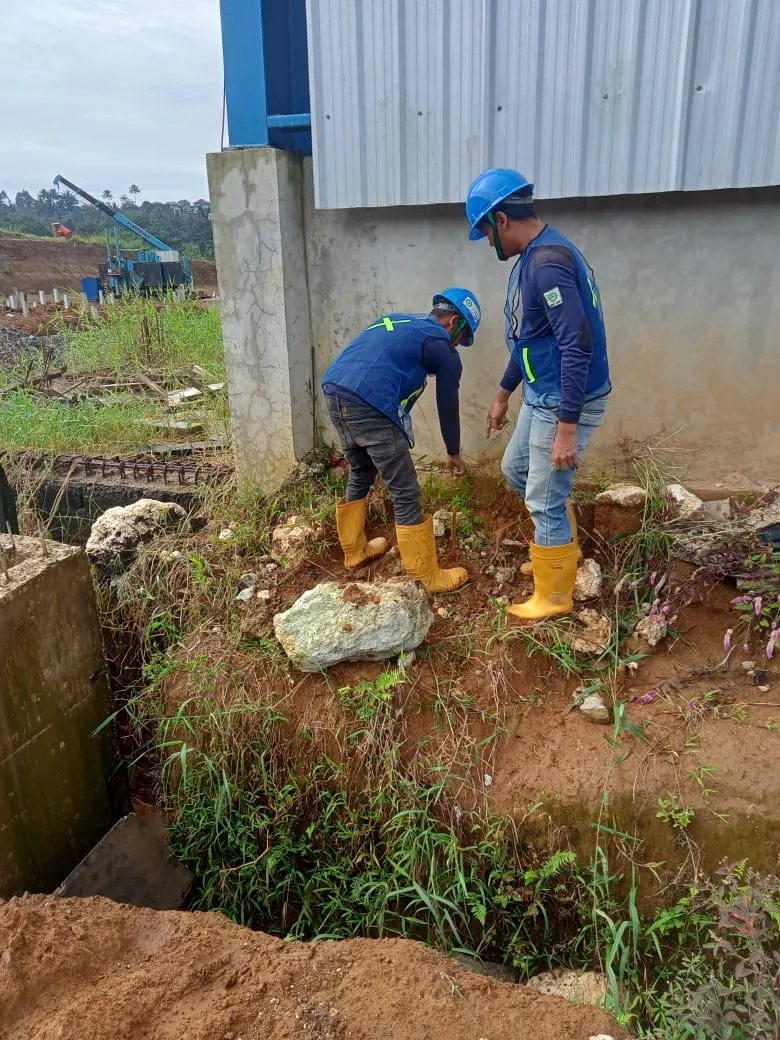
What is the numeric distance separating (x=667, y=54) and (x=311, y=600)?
2.84m

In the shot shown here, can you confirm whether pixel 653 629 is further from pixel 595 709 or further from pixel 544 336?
pixel 544 336

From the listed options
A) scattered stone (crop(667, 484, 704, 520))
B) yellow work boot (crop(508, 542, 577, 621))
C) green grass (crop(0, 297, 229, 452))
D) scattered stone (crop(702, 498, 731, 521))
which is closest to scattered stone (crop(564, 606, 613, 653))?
yellow work boot (crop(508, 542, 577, 621))

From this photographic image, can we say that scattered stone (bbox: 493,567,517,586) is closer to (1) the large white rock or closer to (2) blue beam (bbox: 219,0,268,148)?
(1) the large white rock

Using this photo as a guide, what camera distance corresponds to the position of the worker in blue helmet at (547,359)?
2.81 m

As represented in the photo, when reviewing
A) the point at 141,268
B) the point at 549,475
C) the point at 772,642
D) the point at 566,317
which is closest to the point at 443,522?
the point at 549,475

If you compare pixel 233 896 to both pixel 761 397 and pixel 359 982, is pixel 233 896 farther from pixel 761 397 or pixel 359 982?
pixel 761 397

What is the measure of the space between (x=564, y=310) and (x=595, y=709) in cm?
153

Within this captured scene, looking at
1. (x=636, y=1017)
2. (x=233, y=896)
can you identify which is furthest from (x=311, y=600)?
(x=636, y=1017)

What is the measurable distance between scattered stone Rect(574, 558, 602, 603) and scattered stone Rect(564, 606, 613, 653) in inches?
4.1

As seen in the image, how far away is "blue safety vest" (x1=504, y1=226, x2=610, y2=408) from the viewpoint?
2910 mm

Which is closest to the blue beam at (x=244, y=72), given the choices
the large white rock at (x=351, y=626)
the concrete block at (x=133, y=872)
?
the large white rock at (x=351, y=626)

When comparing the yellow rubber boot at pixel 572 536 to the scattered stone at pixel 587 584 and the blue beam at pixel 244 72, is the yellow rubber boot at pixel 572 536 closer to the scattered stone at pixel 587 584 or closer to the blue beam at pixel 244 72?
the scattered stone at pixel 587 584

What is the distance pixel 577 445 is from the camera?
3.05 meters

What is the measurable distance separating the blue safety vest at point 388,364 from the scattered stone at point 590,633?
115cm
